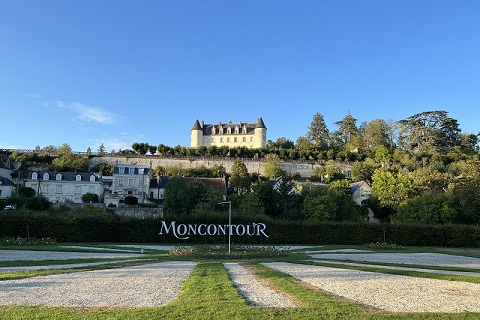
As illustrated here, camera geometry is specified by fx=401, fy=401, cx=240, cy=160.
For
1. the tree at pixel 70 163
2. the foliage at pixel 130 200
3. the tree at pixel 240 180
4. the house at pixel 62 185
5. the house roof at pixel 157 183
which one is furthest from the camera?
the tree at pixel 70 163

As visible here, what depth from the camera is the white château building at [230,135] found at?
11225 cm

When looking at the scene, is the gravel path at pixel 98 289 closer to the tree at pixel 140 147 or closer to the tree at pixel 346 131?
the tree at pixel 140 147

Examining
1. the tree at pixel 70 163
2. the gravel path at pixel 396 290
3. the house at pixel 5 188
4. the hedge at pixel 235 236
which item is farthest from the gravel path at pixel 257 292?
the tree at pixel 70 163

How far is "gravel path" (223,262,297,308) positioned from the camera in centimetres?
825

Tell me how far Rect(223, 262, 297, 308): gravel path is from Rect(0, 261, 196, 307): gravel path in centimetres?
159

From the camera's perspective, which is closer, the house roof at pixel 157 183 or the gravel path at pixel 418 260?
the gravel path at pixel 418 260

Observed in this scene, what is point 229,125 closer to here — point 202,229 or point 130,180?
point 130,180

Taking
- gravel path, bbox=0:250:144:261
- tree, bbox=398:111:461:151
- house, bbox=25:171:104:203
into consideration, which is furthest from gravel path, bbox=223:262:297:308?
tree, bbox=398:111:461:151

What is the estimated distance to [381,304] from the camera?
849cm

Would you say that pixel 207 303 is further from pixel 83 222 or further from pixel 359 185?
pixel 359 185

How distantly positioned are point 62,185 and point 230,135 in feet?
192

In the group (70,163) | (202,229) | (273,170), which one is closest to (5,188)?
(70,163)

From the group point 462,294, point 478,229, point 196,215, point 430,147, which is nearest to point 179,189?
point 196,215

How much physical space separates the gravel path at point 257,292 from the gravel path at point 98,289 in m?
1.59
